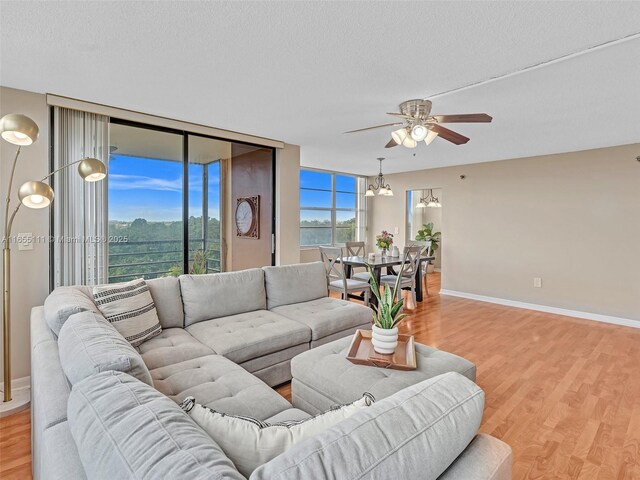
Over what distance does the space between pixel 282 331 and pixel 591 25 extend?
269cm

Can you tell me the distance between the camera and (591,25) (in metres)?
1.79

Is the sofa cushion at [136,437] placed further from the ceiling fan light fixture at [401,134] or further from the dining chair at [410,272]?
the dining chair at [410,272]

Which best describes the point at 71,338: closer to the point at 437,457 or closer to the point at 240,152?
the point at 437,457

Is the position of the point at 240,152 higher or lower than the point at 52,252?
higher

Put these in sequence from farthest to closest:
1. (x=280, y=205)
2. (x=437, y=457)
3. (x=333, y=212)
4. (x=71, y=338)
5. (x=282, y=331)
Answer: (x=333, y=212) < (x=280, y=205) < (x=282, y=331) < (x=71, y=338) < (x=437, y=457)

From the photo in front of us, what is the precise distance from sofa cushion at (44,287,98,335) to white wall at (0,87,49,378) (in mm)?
682

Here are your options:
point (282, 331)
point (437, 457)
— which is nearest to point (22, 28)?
point (282, 331)

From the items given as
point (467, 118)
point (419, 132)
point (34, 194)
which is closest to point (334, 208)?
point (419, 132)

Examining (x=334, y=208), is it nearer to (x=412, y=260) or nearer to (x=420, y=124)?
(x=412, y=260)

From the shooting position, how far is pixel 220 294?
9.61ft

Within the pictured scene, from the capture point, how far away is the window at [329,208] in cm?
713

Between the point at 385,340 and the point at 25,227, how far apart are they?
9.76 ft

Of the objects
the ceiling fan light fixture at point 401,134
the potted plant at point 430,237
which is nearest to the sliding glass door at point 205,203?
the ceiling fan light fixture at point 401,134

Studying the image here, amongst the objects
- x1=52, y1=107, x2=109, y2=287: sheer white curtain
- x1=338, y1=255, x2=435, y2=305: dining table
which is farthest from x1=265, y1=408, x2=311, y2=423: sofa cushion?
x1=338, y1=255, x2=435, y2=305: dining table
